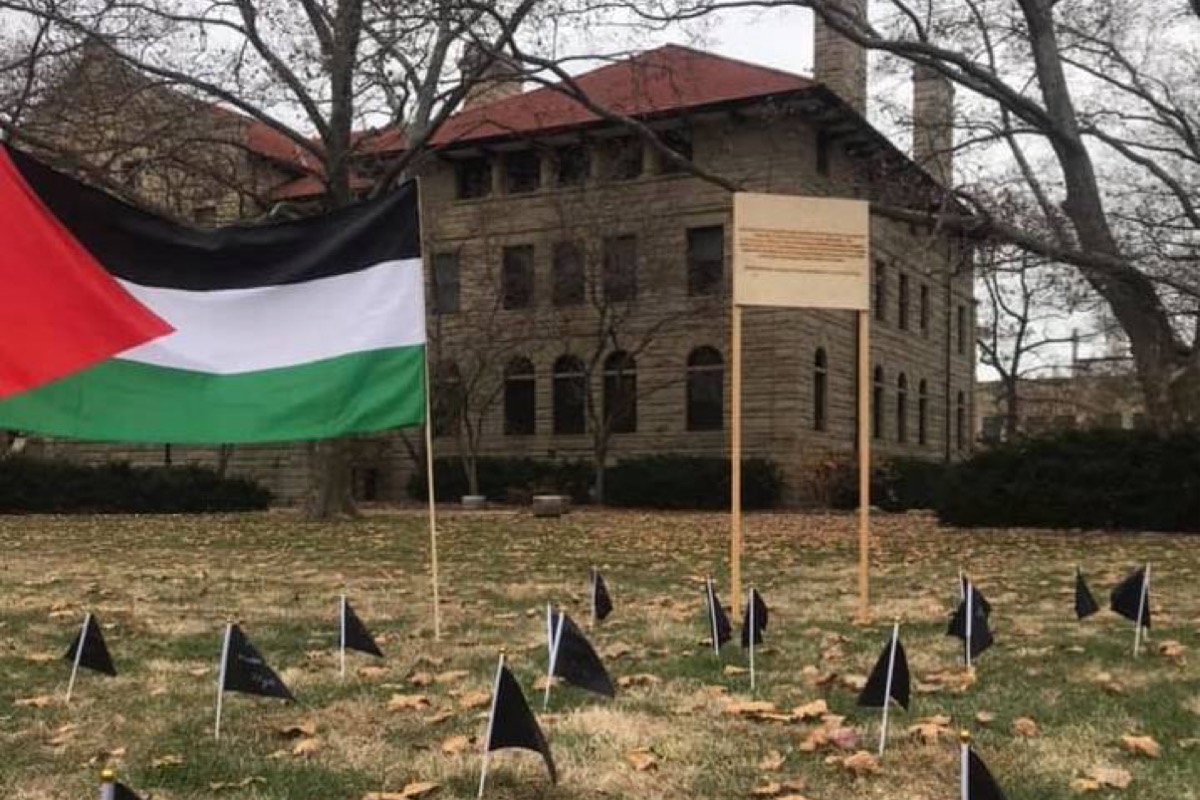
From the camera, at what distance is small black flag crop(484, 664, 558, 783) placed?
4.25 metres

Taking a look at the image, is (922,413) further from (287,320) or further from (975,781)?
(975,781)

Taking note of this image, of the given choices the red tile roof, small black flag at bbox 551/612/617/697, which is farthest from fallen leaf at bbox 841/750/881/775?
the red tile roof

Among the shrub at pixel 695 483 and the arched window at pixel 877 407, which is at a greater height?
the arched window at pixel 877 407

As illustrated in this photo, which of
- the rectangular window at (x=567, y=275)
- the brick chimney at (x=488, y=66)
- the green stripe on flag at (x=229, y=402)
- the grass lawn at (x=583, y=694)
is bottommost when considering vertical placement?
the grass lawn at (x=583, y=694)

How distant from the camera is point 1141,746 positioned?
194 inches

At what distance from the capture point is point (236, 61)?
22453mm

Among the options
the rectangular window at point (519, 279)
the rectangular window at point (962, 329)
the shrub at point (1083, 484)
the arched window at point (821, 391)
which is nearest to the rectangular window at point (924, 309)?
the rectangular window at point (962, 329)

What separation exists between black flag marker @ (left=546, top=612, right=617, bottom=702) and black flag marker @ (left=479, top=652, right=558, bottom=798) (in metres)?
1.10

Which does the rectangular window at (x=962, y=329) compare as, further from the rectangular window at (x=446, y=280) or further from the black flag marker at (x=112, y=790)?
the black flag marker at (x=112, y=790)

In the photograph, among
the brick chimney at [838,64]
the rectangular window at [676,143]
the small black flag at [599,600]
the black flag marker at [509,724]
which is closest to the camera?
the black flag marker at [509,724]

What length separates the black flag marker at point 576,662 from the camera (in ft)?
17.9

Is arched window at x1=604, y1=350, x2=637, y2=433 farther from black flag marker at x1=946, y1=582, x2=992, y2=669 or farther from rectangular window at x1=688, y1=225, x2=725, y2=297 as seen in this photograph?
black flag marker at x1=946, y1=582, x2=992, y2=669

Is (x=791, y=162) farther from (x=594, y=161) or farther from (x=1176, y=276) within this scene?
(x=1176, y=276)

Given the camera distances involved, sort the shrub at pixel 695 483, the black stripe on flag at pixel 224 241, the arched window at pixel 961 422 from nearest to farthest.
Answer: the black stripe on flag at pixel 224 241 → the shrub at pixel 695 483 → the arched window at pixel 961 422
